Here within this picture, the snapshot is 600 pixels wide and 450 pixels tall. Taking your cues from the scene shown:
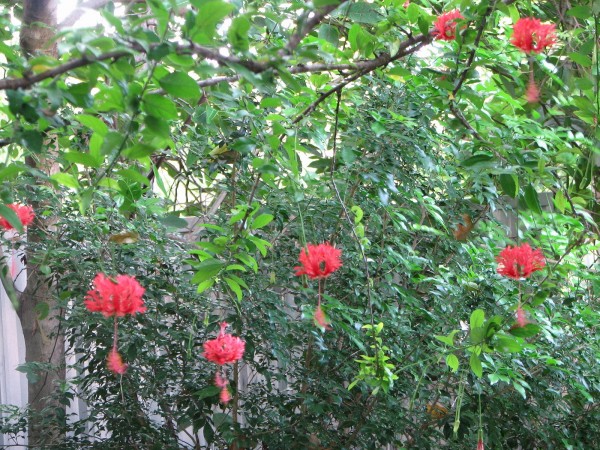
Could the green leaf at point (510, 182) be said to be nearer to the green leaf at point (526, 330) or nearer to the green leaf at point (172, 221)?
the green leaf at point (526, 330)

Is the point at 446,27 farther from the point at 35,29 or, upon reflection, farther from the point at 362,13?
the point at 35,29

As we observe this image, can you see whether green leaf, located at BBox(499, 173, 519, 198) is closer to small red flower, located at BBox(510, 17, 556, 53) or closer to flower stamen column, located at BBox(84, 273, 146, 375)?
small red flower, located at BBox(510, 17, 556, 53)

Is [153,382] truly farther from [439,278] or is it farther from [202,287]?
[439,278]

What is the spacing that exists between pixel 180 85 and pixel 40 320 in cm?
150

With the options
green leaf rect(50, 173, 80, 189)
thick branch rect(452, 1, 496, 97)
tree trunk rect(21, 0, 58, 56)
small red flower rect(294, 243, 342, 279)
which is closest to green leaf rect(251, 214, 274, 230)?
small red flower rect(294, 243, 342, 279)

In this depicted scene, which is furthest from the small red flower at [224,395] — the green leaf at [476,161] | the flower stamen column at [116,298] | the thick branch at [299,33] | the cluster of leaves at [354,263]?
the thick branch at [299,33]

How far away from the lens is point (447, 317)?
181cm

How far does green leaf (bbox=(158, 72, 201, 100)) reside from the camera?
0.85m

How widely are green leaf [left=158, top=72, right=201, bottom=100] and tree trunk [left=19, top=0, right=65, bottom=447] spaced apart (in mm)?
1198

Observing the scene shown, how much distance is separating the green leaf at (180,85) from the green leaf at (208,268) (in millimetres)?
501

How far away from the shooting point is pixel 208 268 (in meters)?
1.35

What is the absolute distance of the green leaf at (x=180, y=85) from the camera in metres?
0.85

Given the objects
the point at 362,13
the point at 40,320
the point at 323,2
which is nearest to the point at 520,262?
the point at 362,13

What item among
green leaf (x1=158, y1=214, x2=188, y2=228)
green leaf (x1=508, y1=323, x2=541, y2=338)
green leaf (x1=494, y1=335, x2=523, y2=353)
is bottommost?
green leaf (x1=494, y1=335, x2=523, y2=353)
